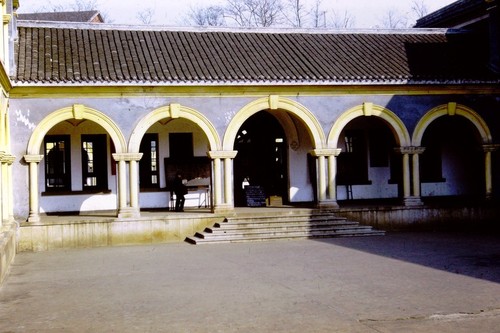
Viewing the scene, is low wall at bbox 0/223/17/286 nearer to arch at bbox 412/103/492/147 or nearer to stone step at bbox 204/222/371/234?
stone step at bbox 204/222/371/234

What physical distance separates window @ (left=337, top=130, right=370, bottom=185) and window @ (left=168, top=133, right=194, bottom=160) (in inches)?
199

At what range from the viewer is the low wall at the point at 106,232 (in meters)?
18.5

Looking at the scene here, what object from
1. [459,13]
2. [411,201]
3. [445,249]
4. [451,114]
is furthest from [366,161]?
[445,249]

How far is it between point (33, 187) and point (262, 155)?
26.6 feet

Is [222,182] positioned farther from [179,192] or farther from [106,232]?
[106,232]

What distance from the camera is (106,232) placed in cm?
1906

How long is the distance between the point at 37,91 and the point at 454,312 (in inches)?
515

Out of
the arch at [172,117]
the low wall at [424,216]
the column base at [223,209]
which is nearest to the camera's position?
the arch at [172,117]

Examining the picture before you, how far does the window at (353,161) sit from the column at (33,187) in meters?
10.1

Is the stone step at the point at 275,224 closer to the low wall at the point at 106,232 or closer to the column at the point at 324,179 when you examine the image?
the low wall at the point at 106,232

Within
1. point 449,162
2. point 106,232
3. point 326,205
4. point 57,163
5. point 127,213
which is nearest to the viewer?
point 106,232

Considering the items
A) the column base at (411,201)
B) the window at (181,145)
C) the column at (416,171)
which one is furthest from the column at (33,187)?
the column at (416,171)

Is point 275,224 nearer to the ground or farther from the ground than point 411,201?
nearer to the ground

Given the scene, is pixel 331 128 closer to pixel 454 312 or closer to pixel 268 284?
pixel 268 284
